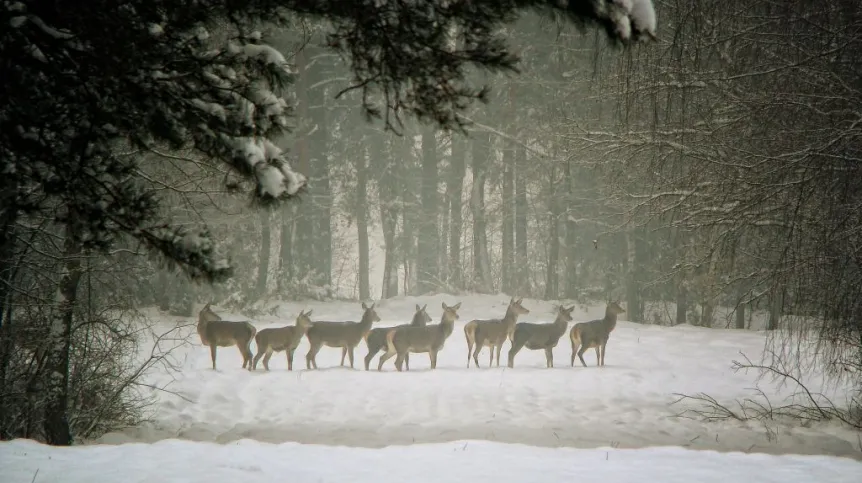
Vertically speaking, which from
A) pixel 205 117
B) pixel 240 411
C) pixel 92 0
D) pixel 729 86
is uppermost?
pixel 729 86

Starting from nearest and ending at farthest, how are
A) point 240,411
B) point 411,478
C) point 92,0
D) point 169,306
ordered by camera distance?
point 92,0 < point 411,478 < point 240,411 < point 169,306

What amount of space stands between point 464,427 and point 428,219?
778 inches

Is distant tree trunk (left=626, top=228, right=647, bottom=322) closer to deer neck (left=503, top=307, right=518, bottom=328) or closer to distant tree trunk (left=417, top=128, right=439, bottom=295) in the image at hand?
distant tree trunk (left=417, top=128, right=439, bottom=295)

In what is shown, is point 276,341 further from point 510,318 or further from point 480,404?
point 510,318

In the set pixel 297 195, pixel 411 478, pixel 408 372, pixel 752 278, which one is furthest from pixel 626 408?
pixel 297 195

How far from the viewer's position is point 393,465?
633 centimetres

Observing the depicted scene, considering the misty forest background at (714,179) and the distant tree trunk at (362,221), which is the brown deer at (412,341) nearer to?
the misty forest background at (714,179)

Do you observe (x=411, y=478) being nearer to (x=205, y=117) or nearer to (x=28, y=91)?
(x=205, y=117)

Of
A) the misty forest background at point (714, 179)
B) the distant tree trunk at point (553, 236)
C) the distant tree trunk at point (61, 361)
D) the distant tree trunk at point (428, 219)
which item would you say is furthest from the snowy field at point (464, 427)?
the distant tree trunk at point (428, 219)

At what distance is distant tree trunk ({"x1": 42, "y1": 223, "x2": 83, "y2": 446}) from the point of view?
303 inches

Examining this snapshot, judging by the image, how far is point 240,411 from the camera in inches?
412

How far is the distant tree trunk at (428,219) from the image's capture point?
29031mm

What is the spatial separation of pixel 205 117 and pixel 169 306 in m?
17.5

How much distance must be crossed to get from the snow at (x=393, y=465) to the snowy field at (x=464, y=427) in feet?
0.07
